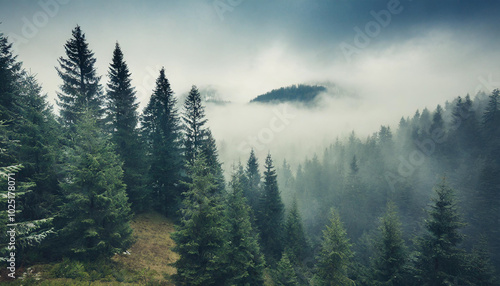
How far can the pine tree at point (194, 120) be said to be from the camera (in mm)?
29875

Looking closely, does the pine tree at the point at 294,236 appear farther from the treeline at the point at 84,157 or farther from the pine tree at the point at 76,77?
the pine tree at the point at 76,77

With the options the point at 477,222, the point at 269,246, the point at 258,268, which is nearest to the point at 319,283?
the point at 258,268

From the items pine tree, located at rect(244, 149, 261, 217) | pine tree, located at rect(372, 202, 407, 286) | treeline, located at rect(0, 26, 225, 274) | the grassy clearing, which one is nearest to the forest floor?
the grassy clearing

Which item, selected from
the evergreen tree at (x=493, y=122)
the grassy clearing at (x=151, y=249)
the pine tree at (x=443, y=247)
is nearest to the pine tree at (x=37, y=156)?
the grassy clearing at (x=151, y=249)

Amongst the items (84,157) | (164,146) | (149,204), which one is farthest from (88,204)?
(164,146)

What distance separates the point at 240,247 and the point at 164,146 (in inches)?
666

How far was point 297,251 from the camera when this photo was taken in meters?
36.4

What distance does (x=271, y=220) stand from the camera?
36844 mm

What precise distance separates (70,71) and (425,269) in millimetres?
43025

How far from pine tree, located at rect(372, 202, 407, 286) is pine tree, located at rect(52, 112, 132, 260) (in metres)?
23.7

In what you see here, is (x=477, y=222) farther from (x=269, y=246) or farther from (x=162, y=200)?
(x=162, y=200)

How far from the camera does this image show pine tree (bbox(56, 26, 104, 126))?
74.3 feet

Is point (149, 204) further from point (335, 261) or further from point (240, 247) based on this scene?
point (335, 261)

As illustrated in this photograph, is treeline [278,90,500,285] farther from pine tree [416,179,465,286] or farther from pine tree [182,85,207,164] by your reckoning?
pine tree [416,179,465,286]
